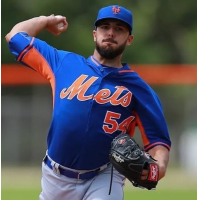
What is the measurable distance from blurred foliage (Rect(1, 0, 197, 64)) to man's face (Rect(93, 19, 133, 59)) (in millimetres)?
13876

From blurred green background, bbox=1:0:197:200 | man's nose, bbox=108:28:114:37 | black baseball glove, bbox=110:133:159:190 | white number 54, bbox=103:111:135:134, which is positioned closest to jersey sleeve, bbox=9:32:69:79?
man's nose, bbox=108:28:114:37

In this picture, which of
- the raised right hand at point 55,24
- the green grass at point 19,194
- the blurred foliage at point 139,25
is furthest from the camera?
the blurred foliage at point 139,25

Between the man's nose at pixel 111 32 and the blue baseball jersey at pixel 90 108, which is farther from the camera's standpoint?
the man's nose at pixel 111 32

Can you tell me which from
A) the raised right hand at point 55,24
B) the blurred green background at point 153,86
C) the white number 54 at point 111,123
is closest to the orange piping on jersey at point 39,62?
the raised right hand at point 55,24

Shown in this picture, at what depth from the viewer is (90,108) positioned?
4.53 metres

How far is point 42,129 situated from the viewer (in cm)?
1568

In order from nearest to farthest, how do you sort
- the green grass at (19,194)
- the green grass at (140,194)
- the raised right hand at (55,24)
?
1. the raised right hand at (55,24)
2. the green grass at (19,194)
3. the green grass at (140,194)

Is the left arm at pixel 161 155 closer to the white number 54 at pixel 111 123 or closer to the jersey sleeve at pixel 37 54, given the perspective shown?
the white number 54 at pixel 111 123

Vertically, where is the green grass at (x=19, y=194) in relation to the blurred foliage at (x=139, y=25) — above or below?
below

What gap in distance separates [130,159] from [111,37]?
890 millimetres

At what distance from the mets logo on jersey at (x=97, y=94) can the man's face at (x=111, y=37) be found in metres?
0.21

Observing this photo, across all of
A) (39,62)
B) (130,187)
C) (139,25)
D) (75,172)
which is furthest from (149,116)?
(139,25)

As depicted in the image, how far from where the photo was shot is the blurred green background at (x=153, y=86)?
41.3 ft

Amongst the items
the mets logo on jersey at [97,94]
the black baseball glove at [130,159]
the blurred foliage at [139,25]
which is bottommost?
the black baseball glove at [130,159]
